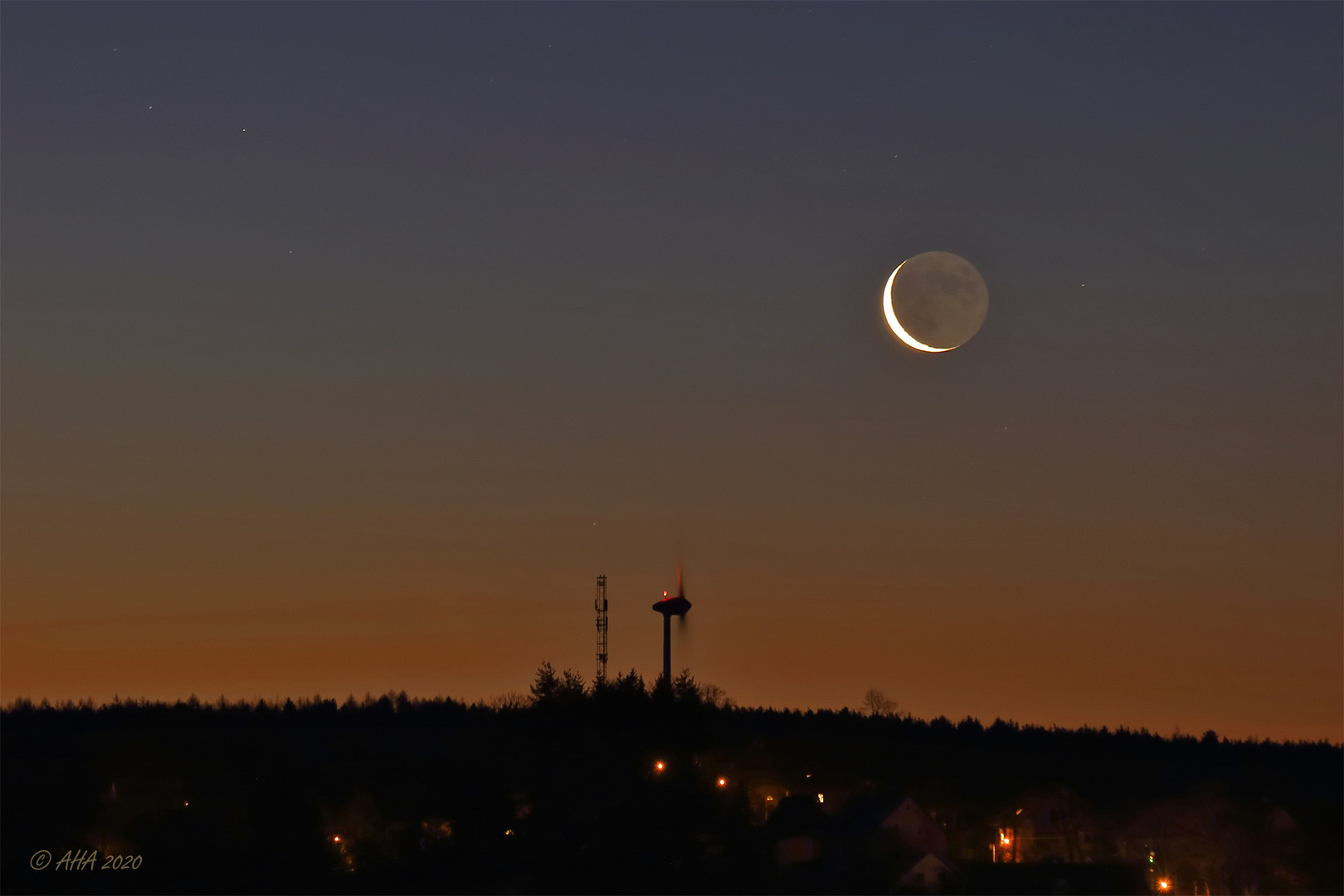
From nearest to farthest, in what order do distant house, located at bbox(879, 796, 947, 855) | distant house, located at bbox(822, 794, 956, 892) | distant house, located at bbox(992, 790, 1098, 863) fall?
distant house, located at bbox(822, 794, 956, 892)
distant house, located at bbox(879, 796, 947, 855)
distant house, located at bbox(992, 790, 1098, 863)

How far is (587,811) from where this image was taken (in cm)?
9438

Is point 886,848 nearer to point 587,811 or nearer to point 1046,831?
point 1046,831

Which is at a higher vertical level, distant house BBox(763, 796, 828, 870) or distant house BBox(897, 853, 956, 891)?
distant house BBox(763, 796, 828, 870)

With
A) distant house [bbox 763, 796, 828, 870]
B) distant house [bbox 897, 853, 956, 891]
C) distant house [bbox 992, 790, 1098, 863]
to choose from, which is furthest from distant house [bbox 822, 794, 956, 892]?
distant house [bbox 992, 790, 1098, 863]

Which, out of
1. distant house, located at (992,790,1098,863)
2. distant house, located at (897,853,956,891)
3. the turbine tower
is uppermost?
the turbine tower

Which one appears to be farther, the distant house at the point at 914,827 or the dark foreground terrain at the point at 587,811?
the distant house at the point at 914,827

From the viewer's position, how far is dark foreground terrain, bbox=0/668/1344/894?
94000 mm

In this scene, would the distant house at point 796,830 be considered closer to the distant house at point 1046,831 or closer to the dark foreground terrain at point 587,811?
the dark foreground terrain at point 587,811

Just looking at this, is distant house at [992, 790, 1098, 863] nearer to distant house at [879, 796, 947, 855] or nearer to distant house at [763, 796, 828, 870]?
distant house at [879, 796, 947, 855]

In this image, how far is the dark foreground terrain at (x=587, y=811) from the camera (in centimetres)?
9400

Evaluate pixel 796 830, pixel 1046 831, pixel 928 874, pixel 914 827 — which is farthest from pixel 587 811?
pixel 1046 831

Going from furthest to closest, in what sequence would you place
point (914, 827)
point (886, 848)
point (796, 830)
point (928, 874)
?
1. point (914, 827)
2. point (886, 848)
3. point (796, 830)
4. point (928, 874)

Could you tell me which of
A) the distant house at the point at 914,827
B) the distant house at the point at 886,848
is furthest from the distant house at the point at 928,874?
the distant house at the point at 914,827

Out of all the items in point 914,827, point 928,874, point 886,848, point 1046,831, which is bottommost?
point 928,874
